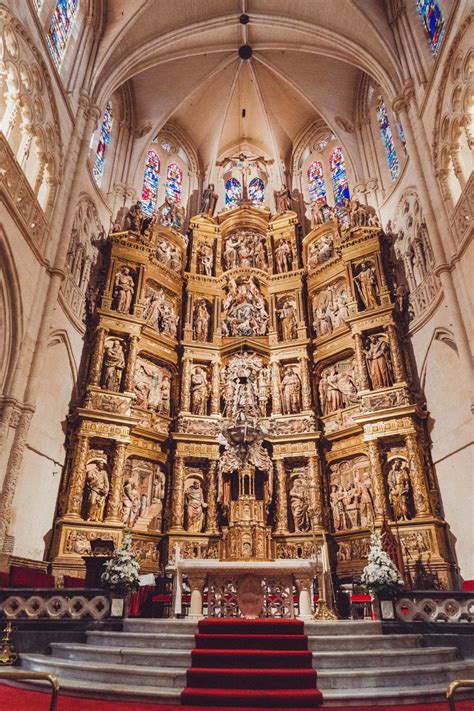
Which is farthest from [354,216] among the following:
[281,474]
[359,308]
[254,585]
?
[254,585]

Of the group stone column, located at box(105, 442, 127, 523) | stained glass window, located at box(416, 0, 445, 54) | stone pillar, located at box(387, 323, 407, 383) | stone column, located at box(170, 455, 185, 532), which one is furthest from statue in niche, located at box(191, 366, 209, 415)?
stained glass window, located at box(416, 0, 445, 54)

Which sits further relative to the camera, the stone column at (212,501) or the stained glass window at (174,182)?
the stained glass window at (174,182)

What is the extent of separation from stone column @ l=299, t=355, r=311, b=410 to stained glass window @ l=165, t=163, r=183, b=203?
10.7 meters

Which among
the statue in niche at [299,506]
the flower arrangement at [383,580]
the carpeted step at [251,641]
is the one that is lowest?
the carpeted step at [251,641]

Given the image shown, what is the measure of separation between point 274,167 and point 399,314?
39.6 ft

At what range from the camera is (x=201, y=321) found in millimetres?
→ 19094

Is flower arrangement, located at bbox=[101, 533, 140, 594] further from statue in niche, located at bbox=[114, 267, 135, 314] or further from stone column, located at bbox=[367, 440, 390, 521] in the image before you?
statue in niche, located at bbox=[114, 267, 135, 314]

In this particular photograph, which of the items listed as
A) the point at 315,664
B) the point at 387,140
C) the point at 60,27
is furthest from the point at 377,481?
the point at 60,27

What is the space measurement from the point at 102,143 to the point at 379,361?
14.4 metres

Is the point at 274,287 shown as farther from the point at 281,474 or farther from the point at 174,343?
the point at 281,474

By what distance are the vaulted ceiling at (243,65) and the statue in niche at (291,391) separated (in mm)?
10985

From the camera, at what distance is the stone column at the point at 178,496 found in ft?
48.9

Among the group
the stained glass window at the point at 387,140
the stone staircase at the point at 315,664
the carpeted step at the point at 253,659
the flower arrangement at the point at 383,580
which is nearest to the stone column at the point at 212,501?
the stone staircase at the point at 315,664

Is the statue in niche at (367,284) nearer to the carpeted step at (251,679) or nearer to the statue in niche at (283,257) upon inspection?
the statue in niche at (283,257)
